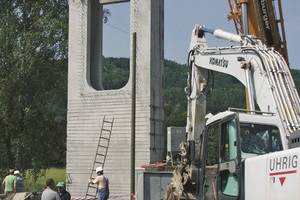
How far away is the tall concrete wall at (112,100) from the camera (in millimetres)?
20359

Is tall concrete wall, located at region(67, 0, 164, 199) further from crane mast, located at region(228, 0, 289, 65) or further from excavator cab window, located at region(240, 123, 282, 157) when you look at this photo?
excavator cab window, located at region(240, 123, 282, 157)

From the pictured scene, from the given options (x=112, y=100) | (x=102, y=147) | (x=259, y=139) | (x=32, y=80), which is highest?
(x=32, y=80)

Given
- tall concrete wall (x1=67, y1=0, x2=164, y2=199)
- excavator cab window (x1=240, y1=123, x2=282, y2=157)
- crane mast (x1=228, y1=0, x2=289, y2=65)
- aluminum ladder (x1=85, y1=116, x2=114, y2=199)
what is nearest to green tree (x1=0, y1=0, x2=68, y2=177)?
tall concrete wall (x1=67, y1=0, x2=164, y2=199)

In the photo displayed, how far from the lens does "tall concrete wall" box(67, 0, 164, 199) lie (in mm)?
20359

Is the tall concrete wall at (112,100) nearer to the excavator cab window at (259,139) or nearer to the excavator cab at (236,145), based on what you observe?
the excavator cab at (236,145)

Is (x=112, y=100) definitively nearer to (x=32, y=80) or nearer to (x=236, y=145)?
(x=32, y=80)

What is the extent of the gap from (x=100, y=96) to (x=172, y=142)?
3.71 metres

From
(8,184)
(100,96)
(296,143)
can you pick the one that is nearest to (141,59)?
(100,96)

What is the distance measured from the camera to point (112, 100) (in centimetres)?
2122

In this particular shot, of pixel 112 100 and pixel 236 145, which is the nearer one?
pixel 236 145

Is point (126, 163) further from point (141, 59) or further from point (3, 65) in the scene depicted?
point (3, 65)

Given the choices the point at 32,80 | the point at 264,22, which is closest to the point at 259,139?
the point at 264,22

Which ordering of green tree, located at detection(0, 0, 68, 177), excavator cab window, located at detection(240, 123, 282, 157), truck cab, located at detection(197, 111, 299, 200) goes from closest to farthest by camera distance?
truck cab, located at detection(197, 111, 299, 200) < excavator cab window, located at detection(240, 123, 282, 157) < green tree, located at detection(0, 0, 68, 177)

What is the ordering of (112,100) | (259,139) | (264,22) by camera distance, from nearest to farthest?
(259,139)
(264,22)
(112,100)
